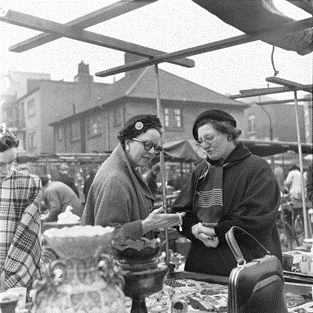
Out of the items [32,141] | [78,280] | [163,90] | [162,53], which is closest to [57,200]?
[162,53]

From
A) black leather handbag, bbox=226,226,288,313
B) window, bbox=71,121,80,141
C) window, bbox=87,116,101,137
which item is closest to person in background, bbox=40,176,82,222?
black leather handbag, bbox=226,226,288,313

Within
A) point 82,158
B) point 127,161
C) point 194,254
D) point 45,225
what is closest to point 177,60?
point 127,161

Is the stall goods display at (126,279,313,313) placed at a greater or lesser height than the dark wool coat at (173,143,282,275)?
lesser

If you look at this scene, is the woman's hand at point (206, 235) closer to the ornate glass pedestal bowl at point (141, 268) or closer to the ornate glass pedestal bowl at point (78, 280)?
the ornate glass pedestal bowl at point (141, 268)

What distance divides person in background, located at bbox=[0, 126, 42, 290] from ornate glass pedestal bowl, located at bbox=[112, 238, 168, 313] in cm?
152

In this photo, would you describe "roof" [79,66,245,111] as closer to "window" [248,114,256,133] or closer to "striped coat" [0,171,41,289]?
"window" [248,114,256,133]

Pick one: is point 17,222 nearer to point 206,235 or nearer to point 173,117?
point 206,235

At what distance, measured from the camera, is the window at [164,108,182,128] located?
25.0m

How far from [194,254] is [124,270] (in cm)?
126

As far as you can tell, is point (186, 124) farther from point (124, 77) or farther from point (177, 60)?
point (177, 60)

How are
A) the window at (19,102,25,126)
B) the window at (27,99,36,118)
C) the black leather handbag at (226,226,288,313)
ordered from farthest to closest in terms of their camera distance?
the window at (19,102,25,126)
the window at (27,99,36,118)
the black leather handbag at (226,226,288,313)

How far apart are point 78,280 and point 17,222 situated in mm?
1813

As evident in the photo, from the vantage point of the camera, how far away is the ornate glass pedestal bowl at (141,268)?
4.88ft

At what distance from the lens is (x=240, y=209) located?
2.51 meters
